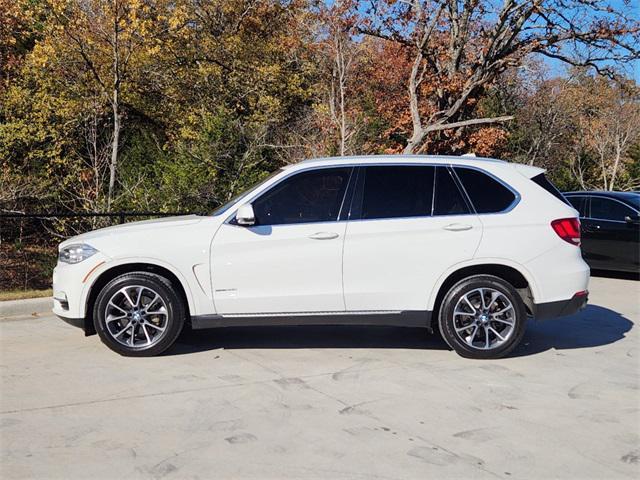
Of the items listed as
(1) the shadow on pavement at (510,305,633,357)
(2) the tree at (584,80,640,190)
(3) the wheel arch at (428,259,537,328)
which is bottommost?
(1) the shadow on pavement at (510,305,633,357)

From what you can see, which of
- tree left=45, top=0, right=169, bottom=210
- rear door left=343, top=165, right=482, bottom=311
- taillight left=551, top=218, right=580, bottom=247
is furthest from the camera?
tree left=45, top=0, right=169, bottom=210

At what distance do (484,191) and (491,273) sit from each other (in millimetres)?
783

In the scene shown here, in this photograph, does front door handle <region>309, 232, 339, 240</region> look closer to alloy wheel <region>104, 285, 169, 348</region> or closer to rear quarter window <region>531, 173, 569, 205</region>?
alloy wheel <region>104, 285, 169, 348</region>

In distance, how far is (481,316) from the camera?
6.26 meters

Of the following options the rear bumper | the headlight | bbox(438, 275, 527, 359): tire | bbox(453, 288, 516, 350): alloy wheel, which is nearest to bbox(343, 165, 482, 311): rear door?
bbox(438, 275, 527, 359): tire

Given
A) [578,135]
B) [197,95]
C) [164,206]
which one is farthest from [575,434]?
[578,135]

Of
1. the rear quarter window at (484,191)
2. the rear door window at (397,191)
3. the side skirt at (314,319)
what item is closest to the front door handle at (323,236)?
the rear door window at (397,191)

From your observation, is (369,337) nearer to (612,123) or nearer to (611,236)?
(611,236)

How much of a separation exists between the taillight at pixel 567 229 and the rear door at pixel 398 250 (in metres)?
0.73

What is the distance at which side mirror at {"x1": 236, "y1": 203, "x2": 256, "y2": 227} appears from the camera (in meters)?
6.06

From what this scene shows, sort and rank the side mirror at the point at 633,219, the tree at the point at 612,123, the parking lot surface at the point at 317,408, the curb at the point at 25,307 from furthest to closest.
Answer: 1. the tree at the point at 612,123
2. the side mirror at the point at 633,219
3. the curb at the point at 25,307
4. the parking lot surface at the point at 317,408

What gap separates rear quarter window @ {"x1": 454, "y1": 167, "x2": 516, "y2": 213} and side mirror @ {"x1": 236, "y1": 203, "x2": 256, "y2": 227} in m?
2.01

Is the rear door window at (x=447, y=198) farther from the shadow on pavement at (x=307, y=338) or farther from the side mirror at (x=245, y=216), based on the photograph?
the side mirror at (x=245, y=216)

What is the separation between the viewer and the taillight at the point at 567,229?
6.32 m
